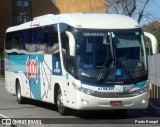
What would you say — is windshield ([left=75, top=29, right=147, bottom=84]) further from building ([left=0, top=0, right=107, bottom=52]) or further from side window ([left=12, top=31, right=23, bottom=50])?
building ([left=0, top=0, right=107, bottom=52])

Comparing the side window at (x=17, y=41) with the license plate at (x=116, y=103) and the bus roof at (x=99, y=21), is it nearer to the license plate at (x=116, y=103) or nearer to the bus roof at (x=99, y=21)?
the bus roof at (x=99, y=21)

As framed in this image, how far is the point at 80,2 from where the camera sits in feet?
238

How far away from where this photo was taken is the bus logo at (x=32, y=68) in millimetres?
19156

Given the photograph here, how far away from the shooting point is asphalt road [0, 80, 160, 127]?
47.4 feet

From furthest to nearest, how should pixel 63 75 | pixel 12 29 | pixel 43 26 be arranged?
pixel 12 29, pixel 43 26, pixel 63 75

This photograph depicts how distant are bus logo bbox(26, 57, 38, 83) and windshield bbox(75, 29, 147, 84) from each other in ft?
14.6

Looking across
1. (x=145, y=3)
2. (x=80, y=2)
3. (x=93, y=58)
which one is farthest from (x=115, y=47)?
(x=80, y=2)

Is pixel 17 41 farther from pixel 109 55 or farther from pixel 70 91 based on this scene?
pixel 109 55

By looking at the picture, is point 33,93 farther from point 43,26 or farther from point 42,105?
Answer: point 43,26

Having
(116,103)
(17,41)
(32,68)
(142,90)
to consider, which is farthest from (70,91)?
(17,41)

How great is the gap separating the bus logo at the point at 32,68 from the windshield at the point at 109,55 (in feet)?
14.6

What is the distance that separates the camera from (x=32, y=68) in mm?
19625

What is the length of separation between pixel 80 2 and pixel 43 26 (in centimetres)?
5483

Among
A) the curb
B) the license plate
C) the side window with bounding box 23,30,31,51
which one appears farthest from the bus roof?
the side window with bounding box 23,30,31,51
